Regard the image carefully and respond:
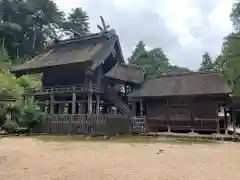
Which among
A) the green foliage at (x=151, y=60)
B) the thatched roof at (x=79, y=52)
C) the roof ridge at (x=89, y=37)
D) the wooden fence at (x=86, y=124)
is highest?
the green foliage at (x=151, y=60)

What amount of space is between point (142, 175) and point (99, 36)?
24515mm

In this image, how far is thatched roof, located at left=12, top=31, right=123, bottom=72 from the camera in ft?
92.4

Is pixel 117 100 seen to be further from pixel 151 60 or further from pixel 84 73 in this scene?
pixel 151 60

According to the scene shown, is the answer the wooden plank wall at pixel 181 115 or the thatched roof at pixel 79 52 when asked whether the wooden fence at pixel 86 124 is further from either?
the thatched roof at pixel 79 52

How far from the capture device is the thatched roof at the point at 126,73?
92.5 feet

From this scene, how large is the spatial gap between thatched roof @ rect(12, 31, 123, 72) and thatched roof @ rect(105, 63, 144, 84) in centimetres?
146

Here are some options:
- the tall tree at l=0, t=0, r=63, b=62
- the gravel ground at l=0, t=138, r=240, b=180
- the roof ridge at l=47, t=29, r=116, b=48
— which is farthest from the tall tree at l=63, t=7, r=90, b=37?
the gravel ground at l=0, t=138, r=240, b=180

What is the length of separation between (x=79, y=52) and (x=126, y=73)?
5091mm

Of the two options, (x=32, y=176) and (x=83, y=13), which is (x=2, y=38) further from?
(x=32, y=176)

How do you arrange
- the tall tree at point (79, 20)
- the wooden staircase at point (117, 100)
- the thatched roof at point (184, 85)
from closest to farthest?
1. the thatched roof at point (184, 85)
2. the wooden staircase at point (117, 100)
3. the tall tree at point (79, 20)

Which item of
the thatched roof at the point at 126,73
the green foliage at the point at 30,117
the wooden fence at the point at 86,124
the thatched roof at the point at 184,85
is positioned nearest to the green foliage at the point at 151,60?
the thatched roof at the point at 126,73

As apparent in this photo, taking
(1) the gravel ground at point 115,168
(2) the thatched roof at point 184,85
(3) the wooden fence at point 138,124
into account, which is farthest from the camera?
(3) the wooden fence at point 138,124

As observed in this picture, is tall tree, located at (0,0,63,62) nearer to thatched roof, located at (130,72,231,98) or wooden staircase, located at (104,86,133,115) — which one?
wooden staircase, located at (104,86,133,115)

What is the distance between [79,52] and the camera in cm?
3050
